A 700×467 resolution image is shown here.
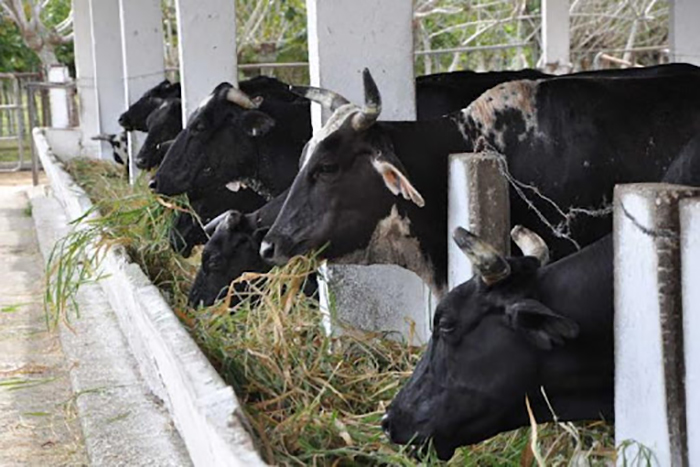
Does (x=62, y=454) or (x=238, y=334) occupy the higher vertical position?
(x=238, y=334)

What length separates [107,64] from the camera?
49.9 ft

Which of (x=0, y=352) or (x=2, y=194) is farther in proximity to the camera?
(x=2, y=194)

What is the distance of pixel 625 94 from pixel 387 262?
1.37 metres

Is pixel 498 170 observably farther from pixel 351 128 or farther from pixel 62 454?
pixel 62 454

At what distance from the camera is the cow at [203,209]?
27.8ft

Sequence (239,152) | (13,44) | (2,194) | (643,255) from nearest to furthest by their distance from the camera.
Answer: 1. (643,255)
2. (239,152)
3. (2,194)
4. (13,44)

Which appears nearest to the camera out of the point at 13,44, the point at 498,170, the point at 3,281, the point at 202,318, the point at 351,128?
the point at 498,170

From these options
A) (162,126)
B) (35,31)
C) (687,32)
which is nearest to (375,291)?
(687,32)

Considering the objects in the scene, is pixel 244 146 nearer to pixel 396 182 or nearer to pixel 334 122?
pixel 334 122

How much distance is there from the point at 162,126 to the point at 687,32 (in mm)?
4328

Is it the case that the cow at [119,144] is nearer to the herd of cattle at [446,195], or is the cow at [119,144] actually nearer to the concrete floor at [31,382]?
the concrete floor at [31,382]

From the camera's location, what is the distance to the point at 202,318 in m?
6.19

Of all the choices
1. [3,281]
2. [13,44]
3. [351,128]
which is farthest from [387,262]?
[13,44]

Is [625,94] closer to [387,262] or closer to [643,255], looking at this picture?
[387,262]
